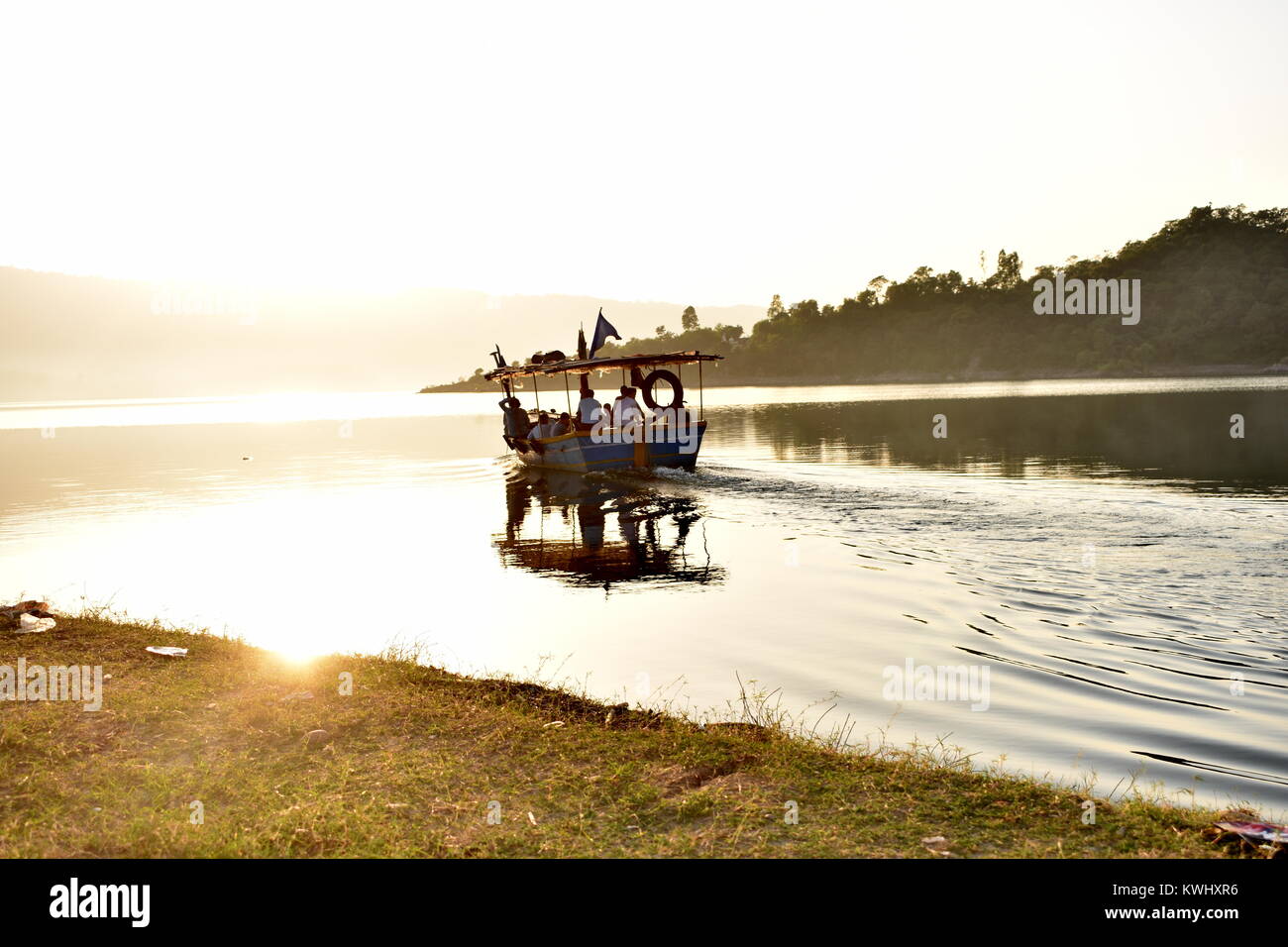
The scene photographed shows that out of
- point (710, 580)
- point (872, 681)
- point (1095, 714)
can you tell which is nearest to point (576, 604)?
point (710, 580)

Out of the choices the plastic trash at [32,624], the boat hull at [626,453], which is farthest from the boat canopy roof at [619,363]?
the plastic trash at [32,624]

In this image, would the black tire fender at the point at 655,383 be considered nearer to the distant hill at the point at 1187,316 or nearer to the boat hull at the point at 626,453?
the boat hull at the point at 626,453

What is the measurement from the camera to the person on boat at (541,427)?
41.9 m

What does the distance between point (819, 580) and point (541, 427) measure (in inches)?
1048

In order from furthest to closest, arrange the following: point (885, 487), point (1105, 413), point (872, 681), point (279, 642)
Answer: point (1105, 413)
point (885, 487)
point (279, 642)
point (872, 681)

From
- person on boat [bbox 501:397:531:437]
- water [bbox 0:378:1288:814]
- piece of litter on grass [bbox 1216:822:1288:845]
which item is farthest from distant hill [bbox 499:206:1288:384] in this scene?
piece of litter on grass [bbox 1216:822:1288:845]

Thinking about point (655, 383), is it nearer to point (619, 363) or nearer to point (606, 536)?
point (619, 363)

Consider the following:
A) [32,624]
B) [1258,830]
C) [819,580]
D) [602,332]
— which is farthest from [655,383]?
[1258,830]

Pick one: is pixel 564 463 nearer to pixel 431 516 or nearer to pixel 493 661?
pixel 431 516

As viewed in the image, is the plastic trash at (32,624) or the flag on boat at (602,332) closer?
the plastic trash at (32,624)

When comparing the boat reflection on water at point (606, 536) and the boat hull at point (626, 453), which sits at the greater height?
the boat hull at point (626, 453)

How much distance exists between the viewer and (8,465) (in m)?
54.2

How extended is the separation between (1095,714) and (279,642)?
A: 39.7ft

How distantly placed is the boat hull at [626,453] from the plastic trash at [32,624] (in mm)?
23682
